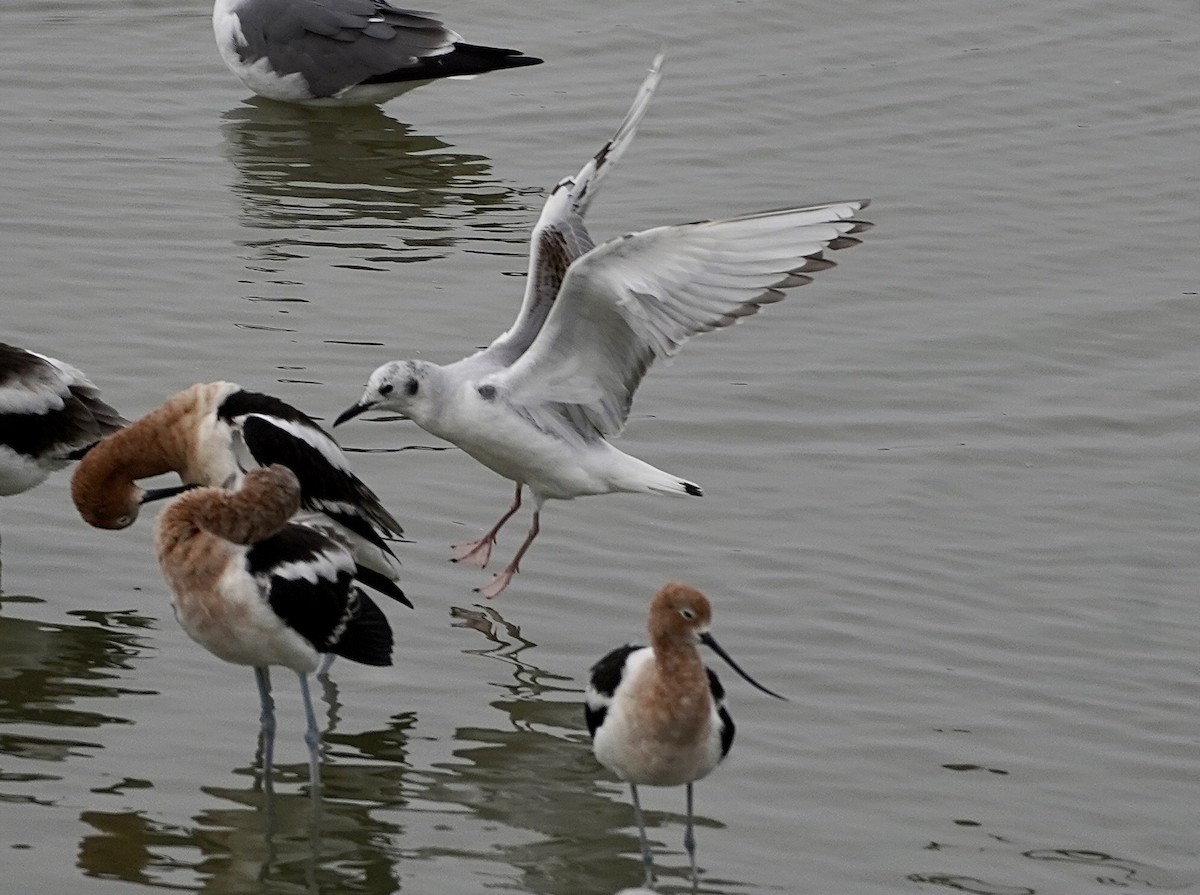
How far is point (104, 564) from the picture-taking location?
7895 mm

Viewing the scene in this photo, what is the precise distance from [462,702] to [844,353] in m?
3.91

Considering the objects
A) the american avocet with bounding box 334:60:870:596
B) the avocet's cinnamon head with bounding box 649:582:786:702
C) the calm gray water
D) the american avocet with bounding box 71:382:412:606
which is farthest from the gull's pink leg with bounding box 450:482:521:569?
the avocet's cinnamon head with bounding box 649:582:786:702

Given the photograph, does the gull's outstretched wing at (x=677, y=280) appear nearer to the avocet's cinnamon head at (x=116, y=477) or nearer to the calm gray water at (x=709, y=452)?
the calm gray water at (x=709, y=452)

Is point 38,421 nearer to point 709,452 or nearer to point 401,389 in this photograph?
point 401,389

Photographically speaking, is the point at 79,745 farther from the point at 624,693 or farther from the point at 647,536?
the point at 647,536

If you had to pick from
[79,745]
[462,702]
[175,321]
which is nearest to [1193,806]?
[462,702]

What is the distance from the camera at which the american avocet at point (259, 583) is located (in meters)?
6.09

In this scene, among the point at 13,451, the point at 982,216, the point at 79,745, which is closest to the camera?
the point at 79,745

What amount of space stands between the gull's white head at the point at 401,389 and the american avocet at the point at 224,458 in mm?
766

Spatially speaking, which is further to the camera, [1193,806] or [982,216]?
[982,216]

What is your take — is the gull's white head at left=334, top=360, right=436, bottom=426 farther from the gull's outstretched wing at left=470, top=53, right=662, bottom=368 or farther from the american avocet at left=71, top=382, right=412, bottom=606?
the american avocet at left=71, top=382, right=412, bottom=606

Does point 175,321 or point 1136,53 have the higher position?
point 1136,53

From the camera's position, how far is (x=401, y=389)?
817 centimetres

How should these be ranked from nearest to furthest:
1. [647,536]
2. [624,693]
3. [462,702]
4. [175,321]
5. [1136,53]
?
[624,693], [462,702], [647,536], [175,321], [1136,53]
